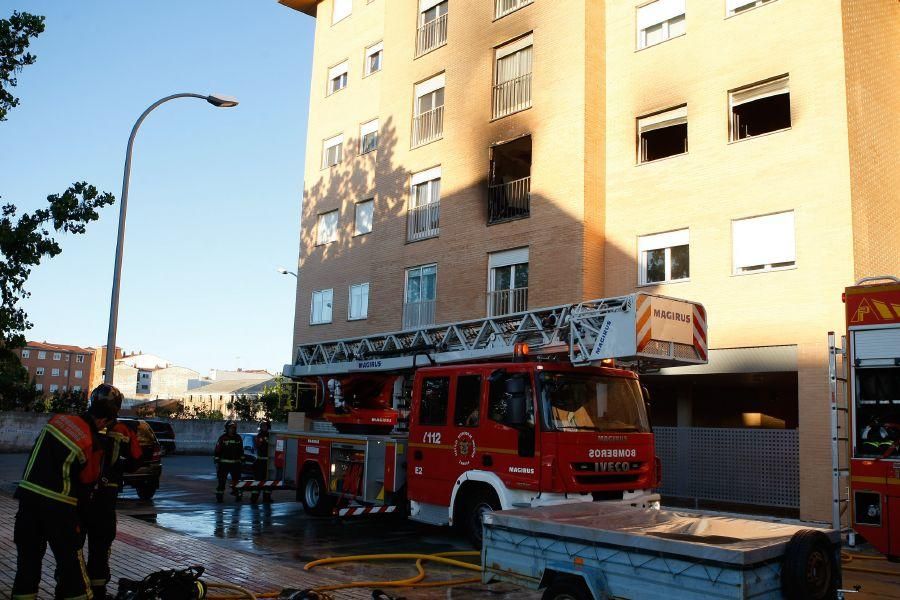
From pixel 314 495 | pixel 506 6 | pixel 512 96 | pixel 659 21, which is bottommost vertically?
pixel 314 495

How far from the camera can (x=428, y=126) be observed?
22281mm

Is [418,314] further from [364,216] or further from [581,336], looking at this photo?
[581,336]

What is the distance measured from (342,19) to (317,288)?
9.24 meters

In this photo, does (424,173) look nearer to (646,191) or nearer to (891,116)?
(646,191)

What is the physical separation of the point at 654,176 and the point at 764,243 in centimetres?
299

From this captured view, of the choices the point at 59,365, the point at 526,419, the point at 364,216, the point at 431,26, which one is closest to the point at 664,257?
the point at 526,419

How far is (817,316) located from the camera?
555 inches

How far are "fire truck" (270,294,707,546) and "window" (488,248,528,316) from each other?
566cm

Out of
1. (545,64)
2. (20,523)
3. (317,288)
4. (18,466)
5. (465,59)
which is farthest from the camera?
(317,288)

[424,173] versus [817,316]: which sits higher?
[424,173]

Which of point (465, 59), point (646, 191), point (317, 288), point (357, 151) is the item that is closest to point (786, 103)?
point (646, 191)

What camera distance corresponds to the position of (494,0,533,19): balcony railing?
1996 cm

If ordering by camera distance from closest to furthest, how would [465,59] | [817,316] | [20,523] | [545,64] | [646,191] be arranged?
1. [20,523]
2. [817,316]
3. [646,191]
4. [545,64]
5. [465,59]

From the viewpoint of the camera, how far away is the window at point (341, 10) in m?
27.3
